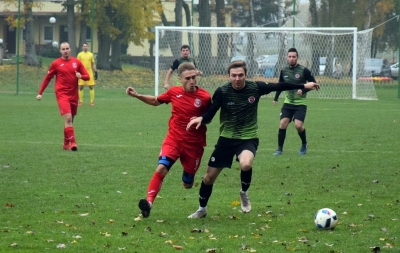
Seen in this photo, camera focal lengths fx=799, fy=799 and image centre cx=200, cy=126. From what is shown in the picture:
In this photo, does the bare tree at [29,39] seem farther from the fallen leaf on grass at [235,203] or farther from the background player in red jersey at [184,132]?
the background player in red jersey at [184,132]

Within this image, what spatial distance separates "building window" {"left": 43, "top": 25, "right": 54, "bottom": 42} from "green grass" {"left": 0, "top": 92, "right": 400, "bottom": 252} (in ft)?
54.2

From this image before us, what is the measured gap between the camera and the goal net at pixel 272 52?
31125 millimetres

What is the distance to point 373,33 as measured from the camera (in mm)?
33781

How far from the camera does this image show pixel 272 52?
104 feet

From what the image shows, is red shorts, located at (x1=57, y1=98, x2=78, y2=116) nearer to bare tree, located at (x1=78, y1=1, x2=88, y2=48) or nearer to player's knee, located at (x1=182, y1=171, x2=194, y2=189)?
player's knee, located at (x1=182, y1=171, x2=194, y2=189)

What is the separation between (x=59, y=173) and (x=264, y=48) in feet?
69.6

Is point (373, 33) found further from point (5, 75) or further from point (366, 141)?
point (366, 141)

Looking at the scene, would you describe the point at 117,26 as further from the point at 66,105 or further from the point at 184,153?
the point at 184,153

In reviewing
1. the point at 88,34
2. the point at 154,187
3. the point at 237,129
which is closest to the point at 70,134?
the point at 154,187

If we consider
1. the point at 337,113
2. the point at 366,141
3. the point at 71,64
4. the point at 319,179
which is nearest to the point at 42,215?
the point at 319,179

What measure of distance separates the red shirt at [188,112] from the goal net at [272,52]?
22.3m

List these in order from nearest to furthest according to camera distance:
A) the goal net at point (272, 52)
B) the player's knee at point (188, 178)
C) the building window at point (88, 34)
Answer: the player's knee at point (188, 178)
the goal net at point (272, 52)
the building window at point (88, 34)

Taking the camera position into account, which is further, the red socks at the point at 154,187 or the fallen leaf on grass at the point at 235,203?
the fallen leaf on grass at the point at 235,203

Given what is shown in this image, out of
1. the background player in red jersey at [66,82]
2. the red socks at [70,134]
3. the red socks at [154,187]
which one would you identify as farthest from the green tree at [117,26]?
the red socks at [154,187]
